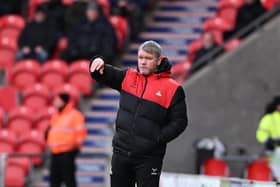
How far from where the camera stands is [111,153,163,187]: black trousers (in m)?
9.18

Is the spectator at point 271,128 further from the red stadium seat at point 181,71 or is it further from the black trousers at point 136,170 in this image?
the black trousers at point 136,170

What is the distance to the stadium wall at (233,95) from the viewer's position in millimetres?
16062

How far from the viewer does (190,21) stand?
1947 cm

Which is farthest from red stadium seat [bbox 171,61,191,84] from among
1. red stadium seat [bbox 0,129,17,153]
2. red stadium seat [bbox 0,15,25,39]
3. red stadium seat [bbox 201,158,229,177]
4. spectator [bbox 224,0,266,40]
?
red stadium seat [bbox 0,15,25,39]

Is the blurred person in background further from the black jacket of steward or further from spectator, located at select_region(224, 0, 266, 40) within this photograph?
the black jacket of steward

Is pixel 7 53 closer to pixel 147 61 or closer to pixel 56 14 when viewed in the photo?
pixel 56 14

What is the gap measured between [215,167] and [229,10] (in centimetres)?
370

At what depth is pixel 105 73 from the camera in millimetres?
9242

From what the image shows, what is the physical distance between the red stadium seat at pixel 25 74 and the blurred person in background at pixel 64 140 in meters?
3.39

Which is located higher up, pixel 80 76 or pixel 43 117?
pixel 80 76

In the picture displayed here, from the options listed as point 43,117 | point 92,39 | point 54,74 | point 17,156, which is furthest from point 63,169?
point 92,39

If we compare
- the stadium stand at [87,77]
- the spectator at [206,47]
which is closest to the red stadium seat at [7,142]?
the stadium stand at [87,77]

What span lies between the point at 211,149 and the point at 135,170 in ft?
21.4

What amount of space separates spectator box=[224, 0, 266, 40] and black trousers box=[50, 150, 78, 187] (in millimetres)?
4318
